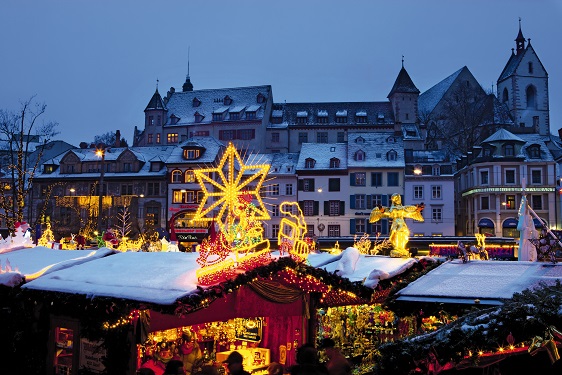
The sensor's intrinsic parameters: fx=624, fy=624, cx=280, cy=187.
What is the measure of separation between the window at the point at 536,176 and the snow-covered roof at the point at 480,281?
45420mm

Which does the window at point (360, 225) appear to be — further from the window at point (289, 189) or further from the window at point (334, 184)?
the window at point (289, 189)

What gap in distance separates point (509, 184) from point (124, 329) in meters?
48.2

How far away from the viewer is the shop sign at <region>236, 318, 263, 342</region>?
14875 millimetres

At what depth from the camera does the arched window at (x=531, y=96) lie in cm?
8331

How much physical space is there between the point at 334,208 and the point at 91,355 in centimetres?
4319

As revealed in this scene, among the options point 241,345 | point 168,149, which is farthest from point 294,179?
point 241,345

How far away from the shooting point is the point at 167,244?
20.0 m

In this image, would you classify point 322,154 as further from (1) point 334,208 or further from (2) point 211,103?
(2) point 211,103

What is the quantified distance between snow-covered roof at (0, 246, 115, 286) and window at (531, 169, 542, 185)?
46.8 metres

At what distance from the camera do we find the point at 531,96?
8381 cm

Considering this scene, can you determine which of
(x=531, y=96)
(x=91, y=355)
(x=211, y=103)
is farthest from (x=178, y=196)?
(x=531, y=96)

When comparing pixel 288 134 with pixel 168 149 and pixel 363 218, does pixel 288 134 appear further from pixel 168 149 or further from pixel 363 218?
pixel 363 218

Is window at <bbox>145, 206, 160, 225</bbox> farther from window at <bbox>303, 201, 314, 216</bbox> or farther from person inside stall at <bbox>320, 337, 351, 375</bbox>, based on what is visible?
person inside stall at <bbox>320, 337, 351, 375</bbox>

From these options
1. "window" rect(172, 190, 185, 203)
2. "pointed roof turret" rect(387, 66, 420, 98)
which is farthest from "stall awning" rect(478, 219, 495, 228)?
"window" rect(172, 190, 185, 203)
